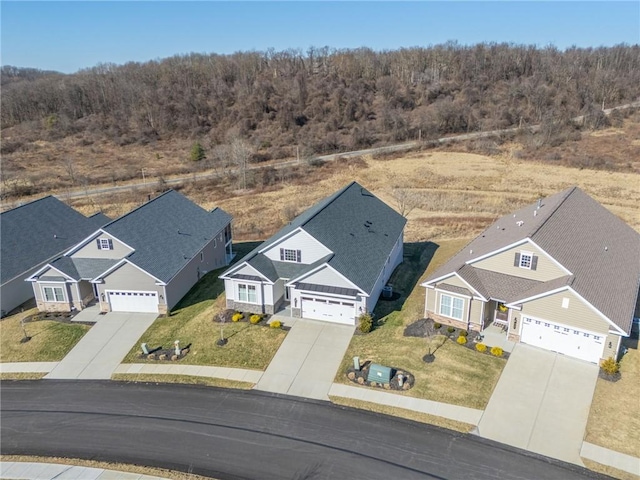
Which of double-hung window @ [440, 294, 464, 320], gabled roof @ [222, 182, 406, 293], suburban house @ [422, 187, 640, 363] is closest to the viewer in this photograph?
suburban house @ [422, 187, 640, 363]

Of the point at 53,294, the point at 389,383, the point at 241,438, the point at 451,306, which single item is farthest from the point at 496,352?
the point at 53,294

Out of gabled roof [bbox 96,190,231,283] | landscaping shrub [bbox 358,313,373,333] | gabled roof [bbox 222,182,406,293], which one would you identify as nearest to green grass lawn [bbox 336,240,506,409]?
landscaping shrub [bbox 358,313,373,333]

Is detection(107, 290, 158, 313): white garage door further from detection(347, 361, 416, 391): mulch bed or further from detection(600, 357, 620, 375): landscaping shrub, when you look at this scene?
detection(600, 357, 620, 375): landscaping shrub

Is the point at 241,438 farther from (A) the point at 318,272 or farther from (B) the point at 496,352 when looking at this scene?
(B) the point at 496,352

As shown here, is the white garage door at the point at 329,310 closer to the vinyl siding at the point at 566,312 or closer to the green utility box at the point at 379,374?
the green utility box at the point at 379,374

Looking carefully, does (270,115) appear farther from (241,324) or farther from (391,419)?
(391,419)

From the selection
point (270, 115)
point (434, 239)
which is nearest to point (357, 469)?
point (434, 239)
